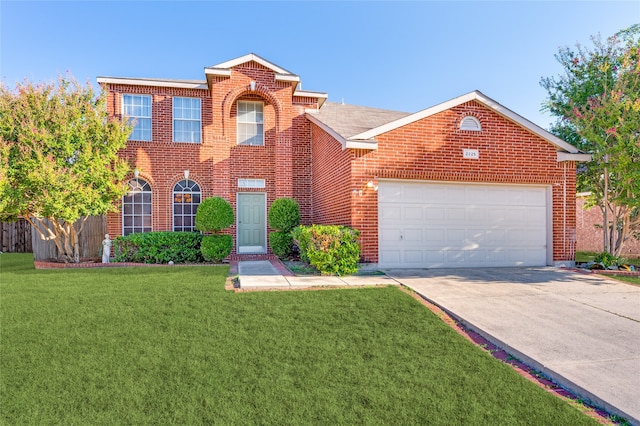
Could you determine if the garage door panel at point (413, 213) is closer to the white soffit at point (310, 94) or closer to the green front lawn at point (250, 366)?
the green front lawn at point (250, 366)

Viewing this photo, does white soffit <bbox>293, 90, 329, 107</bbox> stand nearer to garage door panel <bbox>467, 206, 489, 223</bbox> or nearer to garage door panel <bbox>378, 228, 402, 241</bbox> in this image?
garage door panel <bbox>378, 228, 402, 241</bbox>

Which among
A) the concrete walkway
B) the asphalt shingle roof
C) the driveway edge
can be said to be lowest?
the driveway edge

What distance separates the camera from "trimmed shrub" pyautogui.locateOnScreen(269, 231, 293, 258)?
1264 centimetres

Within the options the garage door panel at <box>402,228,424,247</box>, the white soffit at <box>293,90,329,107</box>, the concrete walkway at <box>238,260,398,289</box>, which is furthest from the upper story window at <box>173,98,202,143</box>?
the garage door panel at <box>402,228,424,247</box>

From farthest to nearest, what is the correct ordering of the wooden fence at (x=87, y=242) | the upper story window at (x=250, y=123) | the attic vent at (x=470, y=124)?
the upper story window at (x=250, y=123)
the wooden fence at (x=87, y=242)
the attic vent at (x=470, y=124)

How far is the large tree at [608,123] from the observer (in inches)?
394

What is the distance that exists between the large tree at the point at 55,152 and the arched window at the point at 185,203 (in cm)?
224

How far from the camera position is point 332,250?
28.4ft

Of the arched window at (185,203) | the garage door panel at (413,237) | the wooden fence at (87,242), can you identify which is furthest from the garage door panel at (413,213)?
the wooden fence at (87,242)

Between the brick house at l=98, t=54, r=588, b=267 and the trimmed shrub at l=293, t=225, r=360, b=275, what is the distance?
965 mm

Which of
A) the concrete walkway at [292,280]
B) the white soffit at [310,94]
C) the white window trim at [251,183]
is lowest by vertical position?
the concrete walkway at [292,280]

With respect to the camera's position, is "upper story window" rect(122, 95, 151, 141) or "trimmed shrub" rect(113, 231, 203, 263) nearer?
"trimmed shrub" rect(113, 231, 203, 263)

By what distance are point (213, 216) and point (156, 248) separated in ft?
6.40

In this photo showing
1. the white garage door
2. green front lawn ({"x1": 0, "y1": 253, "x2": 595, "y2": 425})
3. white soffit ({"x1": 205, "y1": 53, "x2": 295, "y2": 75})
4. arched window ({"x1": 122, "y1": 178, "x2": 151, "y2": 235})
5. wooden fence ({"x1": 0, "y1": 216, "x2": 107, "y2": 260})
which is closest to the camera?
green front lawn ({"x1": 0, "y1": 253, "x2": 595, "y2": 425})
